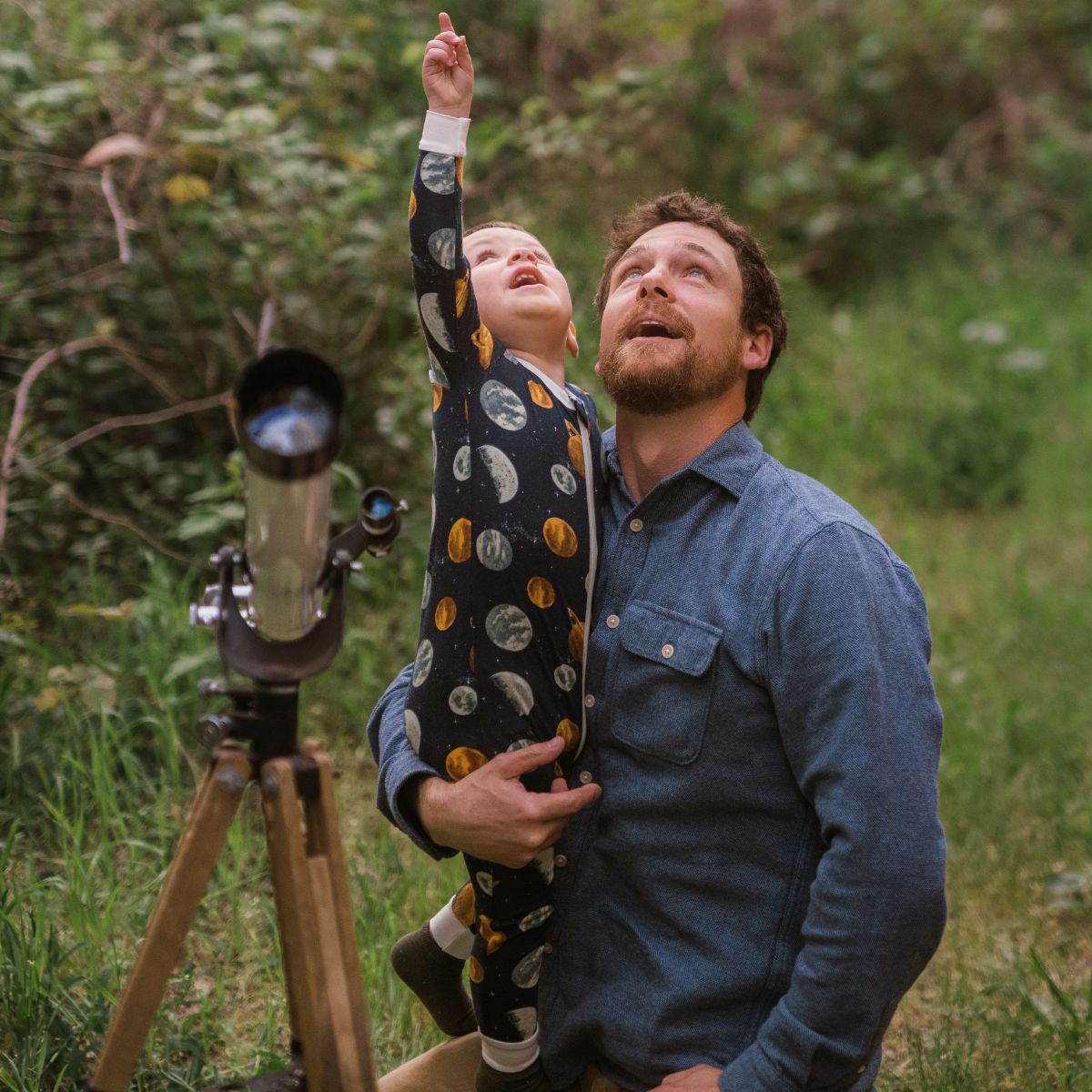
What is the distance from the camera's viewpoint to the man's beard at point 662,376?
6.78ft

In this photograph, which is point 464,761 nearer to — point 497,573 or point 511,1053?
point 497,573

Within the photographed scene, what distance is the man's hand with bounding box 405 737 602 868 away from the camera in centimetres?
190

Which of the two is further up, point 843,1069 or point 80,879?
point 843,1069

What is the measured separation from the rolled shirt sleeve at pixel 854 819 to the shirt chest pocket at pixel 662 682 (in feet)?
0.41

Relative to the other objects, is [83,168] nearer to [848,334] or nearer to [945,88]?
[848,334]

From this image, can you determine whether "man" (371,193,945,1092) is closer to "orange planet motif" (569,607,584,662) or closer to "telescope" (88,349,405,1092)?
"orange planet motif" (569,607,584,662)

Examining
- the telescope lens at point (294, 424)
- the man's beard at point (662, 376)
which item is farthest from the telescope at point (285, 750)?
the man's beard at point (662, 376)

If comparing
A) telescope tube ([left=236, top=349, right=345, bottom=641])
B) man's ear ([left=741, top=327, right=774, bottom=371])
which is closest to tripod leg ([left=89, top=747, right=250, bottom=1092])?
telescope tube ([left=236, top=349, right=345, bottom=641])

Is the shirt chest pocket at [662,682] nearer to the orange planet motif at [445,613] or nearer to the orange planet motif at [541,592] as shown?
the orange planet motif at [541,592]

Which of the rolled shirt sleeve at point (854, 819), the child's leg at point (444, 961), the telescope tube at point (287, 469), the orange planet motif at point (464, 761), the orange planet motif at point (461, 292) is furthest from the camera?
the child's leg at point (444, 961)

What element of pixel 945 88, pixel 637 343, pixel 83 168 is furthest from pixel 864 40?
pixel 637 343

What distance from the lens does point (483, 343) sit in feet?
6.49

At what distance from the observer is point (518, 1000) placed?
2047 mm

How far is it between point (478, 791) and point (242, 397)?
0.68 metres
